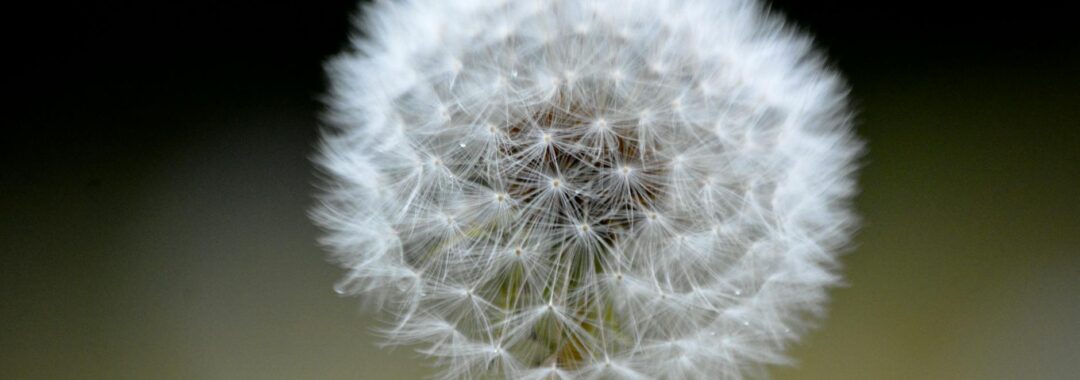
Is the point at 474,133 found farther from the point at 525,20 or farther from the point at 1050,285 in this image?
the point at 1050,285

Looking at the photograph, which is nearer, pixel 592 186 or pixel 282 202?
pixel 592 186

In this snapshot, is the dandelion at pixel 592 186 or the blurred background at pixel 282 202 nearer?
the dandelion at pixel 592 186

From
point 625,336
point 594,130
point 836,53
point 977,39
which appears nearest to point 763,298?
point 625,336

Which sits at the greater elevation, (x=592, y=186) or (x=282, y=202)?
(x=282, y=202)

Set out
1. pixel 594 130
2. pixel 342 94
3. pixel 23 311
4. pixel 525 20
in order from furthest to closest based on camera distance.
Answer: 1. pixel 23 311
2. pixel 342 94
3. pixel 525 20
4. pixel 594 130
